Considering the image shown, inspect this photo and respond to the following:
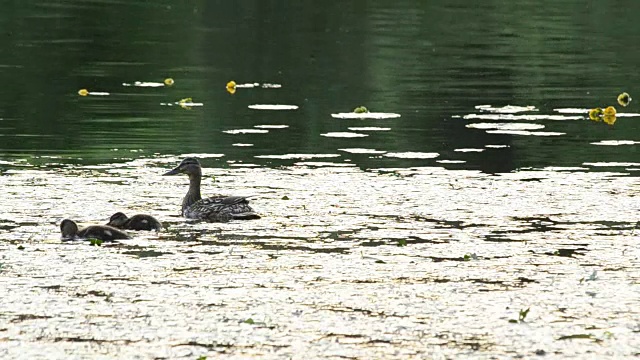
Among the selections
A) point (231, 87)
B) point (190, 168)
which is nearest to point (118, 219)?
point (190, 168)

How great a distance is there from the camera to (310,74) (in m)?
37.3

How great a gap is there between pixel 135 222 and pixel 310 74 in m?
22.0

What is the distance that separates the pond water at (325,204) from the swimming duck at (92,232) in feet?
0.53

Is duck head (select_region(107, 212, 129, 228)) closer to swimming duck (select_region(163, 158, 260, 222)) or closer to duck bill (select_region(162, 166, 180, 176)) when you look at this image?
swimming duck (select_region(163, 158, 260, 222))

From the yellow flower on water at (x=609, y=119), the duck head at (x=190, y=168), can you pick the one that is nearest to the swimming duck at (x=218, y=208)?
the duck head at (x=190, y=168)

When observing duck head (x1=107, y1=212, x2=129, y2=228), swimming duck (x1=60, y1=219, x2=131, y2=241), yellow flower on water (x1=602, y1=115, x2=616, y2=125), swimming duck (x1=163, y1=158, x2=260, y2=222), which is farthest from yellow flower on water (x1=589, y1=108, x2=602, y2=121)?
swimming duck (x1=60, y1=219, x2=131, y2=241)

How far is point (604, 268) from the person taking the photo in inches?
547

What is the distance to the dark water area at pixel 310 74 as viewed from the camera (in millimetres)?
23859

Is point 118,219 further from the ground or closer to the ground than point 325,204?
further from the ground

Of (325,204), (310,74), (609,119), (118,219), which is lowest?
(310,74)

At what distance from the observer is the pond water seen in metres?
11.5

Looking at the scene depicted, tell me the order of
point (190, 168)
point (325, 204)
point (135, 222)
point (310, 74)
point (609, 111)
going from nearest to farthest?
point (135, 222) → point (325, 204) → point (190, 168) → point (609, 111) → point (310, 74)

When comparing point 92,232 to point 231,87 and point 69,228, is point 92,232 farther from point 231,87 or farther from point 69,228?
point 231,87

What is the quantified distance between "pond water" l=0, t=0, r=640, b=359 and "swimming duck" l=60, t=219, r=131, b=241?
0.53 ft
